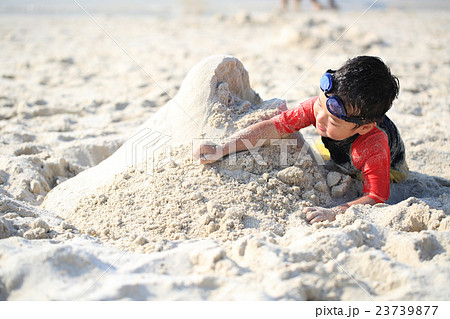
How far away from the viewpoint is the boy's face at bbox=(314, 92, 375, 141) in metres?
1.94

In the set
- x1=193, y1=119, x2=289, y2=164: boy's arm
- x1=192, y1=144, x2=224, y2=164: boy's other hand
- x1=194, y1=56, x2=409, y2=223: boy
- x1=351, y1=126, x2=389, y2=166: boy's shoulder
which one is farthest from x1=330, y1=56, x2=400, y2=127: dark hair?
x1=192, y1=144, x2=224, y2=164: boy's other hand

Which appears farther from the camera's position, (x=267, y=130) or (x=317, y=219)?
(x=267, y=130)

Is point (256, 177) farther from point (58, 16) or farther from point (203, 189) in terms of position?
point (58, 16)

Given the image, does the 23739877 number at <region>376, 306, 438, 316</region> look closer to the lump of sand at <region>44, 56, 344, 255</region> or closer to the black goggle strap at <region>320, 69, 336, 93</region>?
the lump of sand at <region>44, 56, 344, 255</region>

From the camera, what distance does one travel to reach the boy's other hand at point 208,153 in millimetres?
1998

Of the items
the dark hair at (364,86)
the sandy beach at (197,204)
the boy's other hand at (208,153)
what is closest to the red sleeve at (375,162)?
the sandy beach at (197,204)

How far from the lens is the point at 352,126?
1.95m

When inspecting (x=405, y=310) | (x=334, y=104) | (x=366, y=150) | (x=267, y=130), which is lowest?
A: (x=405, y=310)

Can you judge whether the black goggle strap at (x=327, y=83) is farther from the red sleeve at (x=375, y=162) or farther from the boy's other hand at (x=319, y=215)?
the boy's other hand at (x=319, y=215)

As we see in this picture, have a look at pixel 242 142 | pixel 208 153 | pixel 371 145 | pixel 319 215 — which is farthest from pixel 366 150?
pixel 208 153

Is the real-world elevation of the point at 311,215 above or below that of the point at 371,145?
below

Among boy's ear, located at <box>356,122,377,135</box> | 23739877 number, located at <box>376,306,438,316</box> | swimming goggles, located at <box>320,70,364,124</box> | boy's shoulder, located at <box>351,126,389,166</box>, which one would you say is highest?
swimming goggles, located at <box>320,70,364,124</box>

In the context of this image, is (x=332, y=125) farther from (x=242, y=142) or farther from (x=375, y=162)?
(x=242, y=142)

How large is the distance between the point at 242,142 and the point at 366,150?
0.61 metres
